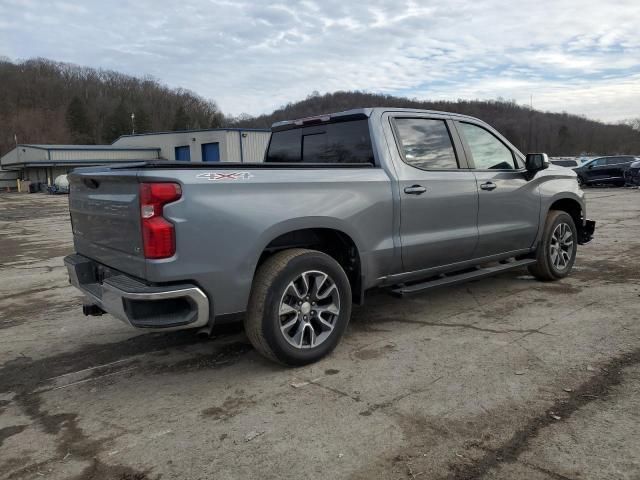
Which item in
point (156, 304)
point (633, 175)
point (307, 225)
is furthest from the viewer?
point (633, 175)

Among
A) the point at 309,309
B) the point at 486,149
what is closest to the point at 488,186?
the point at 486,149

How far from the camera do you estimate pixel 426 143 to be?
4.91 m

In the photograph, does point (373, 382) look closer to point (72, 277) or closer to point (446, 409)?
point (446, 409)

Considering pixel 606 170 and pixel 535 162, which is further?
pixel 606 170

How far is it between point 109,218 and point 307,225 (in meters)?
1.44

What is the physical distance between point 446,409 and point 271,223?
1.70 m

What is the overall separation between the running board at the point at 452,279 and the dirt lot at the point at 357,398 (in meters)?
0.39

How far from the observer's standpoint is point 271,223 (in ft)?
12.1

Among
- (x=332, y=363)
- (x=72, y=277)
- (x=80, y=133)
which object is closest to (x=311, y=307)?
(x=332, y=363)

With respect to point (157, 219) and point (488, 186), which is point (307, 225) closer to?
point (157, 219)

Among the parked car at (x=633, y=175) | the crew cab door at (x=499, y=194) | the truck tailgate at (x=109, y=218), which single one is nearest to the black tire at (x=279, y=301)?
the truck tailgate at (x=109, y=218)

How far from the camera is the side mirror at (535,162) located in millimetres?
5723

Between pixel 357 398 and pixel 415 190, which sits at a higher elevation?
pixel 415 190

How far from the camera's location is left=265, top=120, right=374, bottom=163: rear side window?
4688mm
